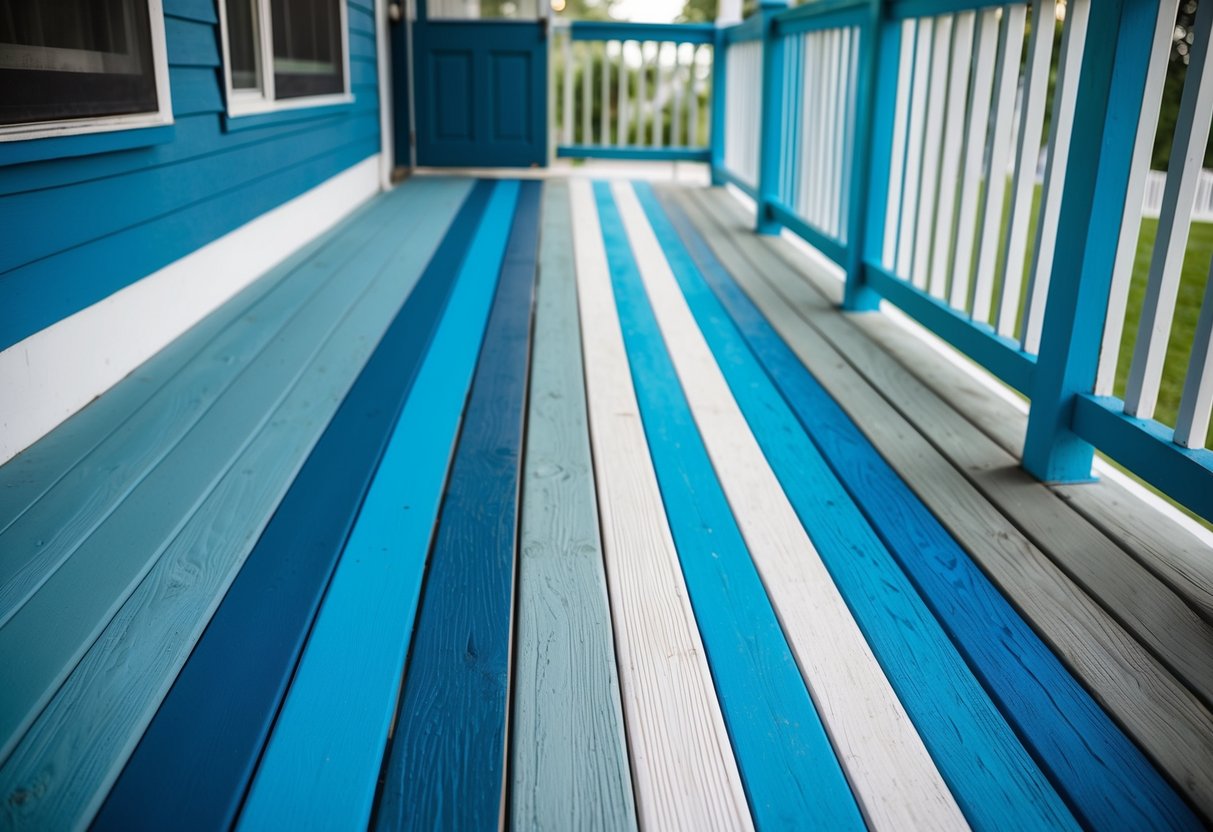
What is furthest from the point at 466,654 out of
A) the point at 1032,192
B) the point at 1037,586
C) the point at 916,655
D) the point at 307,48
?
the point at 307,48

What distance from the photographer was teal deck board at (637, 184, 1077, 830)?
1.14 m

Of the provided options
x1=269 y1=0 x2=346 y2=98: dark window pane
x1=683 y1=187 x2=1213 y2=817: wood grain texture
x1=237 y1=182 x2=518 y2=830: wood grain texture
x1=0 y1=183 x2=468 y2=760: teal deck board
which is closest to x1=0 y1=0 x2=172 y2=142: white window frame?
x1=0 y1=183 x2=468 y2=760: teal deck board

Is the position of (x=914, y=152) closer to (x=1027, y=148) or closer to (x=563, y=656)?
(x=1027, y=148)

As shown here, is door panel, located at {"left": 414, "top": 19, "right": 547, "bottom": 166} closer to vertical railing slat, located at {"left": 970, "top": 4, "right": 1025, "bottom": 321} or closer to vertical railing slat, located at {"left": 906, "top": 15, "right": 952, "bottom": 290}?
vertical railing slat, located at {"left": 906, "top": 15, "right": 952, "bottom": 290}

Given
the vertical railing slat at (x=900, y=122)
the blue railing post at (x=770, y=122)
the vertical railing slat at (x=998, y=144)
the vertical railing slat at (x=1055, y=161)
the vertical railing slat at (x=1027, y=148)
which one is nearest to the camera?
the vertical railing slat at (x=1055, y=161)

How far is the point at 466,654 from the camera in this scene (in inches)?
54.3

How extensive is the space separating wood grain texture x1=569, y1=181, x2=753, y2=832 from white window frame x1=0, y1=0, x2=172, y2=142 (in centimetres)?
124

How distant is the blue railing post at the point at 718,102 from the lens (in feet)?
22.0

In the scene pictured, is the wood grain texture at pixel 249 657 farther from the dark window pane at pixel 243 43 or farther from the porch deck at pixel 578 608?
the dark window pane at pixel 243 43

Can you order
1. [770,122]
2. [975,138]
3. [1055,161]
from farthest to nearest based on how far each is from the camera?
[770,122] → [975,138] → [1055,161]

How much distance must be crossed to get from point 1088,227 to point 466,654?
1.32 m

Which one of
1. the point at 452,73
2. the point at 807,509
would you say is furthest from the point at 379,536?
the point at 452,73

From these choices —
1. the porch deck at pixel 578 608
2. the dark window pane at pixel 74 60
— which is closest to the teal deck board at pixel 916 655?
the porch deck at pixel 578 608

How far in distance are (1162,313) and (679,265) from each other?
8.01ft
